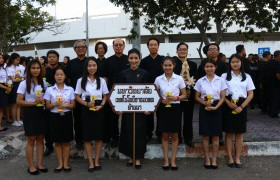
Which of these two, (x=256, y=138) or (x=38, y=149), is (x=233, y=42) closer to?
(x=256, y=138)

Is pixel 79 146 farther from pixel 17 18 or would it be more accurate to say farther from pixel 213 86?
pixel 17 18

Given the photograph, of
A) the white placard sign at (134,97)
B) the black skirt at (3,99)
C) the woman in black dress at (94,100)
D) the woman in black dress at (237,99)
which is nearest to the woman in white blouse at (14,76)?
the black skirt at (3,99)

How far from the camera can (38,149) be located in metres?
5.71

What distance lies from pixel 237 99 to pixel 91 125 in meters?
2.52

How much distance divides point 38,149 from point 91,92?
1.34 m

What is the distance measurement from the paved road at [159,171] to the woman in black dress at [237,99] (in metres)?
0.36

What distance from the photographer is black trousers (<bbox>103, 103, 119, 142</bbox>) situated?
637cm

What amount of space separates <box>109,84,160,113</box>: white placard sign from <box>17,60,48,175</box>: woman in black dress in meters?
1.17

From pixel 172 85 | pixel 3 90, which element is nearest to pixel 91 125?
pixel 172 85

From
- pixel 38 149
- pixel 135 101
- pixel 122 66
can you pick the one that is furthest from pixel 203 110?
pixel 38 149

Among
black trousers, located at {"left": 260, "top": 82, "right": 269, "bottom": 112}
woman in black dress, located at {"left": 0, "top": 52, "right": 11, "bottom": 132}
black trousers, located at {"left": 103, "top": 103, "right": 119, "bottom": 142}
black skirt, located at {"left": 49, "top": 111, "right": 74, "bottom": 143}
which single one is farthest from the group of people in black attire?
black trousers, located at {"left": 260, "top": 82, "right": 269, "bottom": 112}

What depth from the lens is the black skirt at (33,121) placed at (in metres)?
5.47

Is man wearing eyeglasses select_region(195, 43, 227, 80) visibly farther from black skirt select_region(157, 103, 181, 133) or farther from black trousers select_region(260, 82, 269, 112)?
black trousers select_region(260, 82, 269, 112)

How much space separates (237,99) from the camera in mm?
5684
